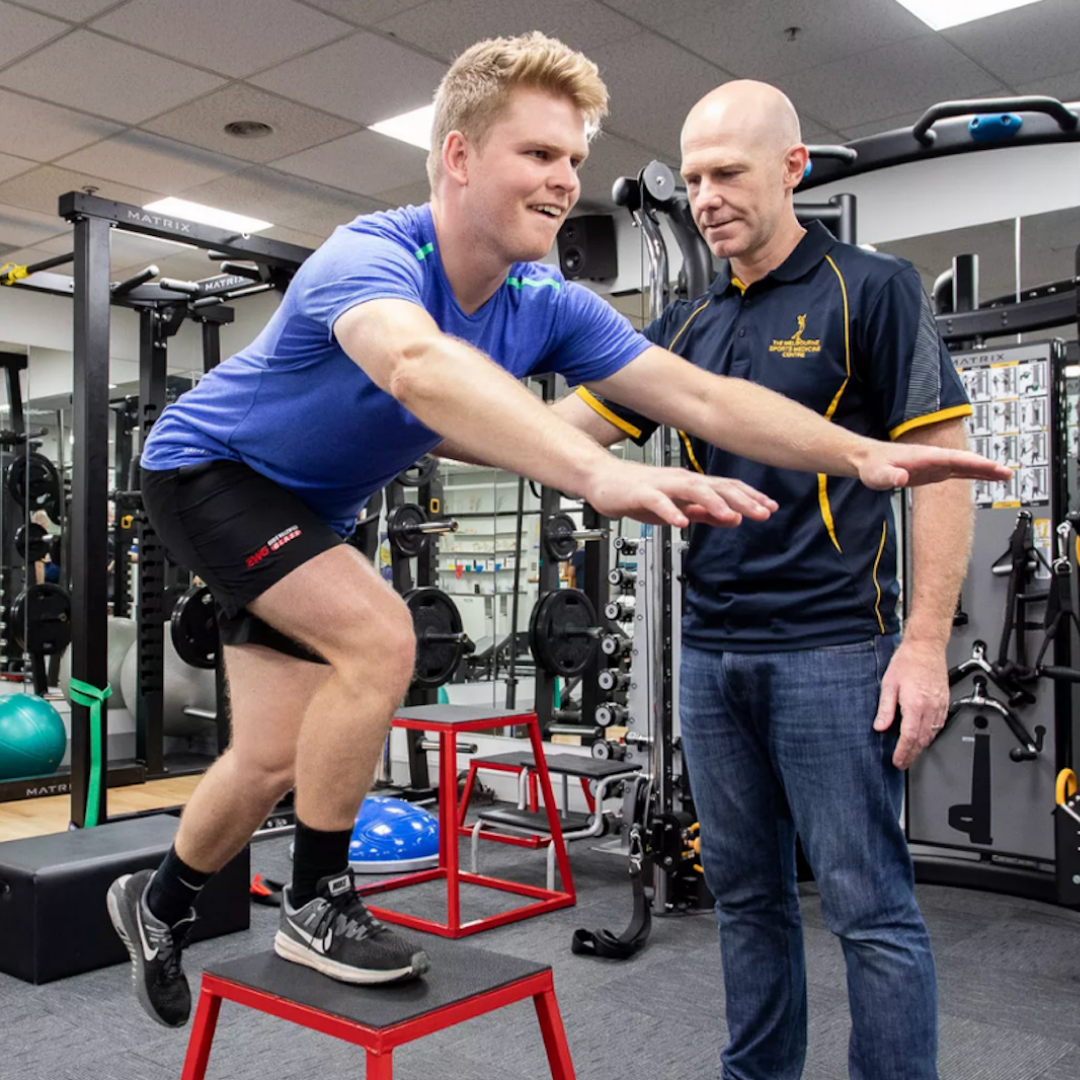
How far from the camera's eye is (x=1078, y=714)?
3824 millimetres

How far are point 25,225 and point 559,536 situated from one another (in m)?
4.07

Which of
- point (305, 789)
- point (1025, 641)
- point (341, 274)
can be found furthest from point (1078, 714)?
point (341, 274)

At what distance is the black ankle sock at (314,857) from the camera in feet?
5.42

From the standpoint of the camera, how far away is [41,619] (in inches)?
246

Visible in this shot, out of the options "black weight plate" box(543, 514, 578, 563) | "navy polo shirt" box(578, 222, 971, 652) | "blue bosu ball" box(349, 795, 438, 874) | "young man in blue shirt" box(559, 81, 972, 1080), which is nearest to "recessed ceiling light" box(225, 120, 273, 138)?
"black weight plate" box(543, 514, 578, 563)

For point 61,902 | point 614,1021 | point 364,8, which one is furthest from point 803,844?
point 364,8

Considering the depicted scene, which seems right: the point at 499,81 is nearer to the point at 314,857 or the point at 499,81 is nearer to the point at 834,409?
the point at 834,409

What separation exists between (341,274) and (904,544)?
123 inches

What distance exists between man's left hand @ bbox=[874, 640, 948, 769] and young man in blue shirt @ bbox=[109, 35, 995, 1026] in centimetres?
44

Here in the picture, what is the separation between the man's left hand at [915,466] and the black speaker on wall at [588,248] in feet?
16.6

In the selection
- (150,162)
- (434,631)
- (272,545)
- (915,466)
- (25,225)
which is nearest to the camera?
(915,466)

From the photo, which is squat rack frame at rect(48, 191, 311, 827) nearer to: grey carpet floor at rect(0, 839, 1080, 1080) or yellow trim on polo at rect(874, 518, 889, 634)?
grey carpet floor at rect(0, 839, 1080, 1080)

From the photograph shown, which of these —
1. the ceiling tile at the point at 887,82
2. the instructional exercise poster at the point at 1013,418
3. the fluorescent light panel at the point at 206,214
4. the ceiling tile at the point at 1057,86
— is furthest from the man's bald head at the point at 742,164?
the fluorescent light panel at the point at 206,214

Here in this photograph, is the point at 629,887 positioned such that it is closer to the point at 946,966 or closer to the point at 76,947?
the point at 946,966
